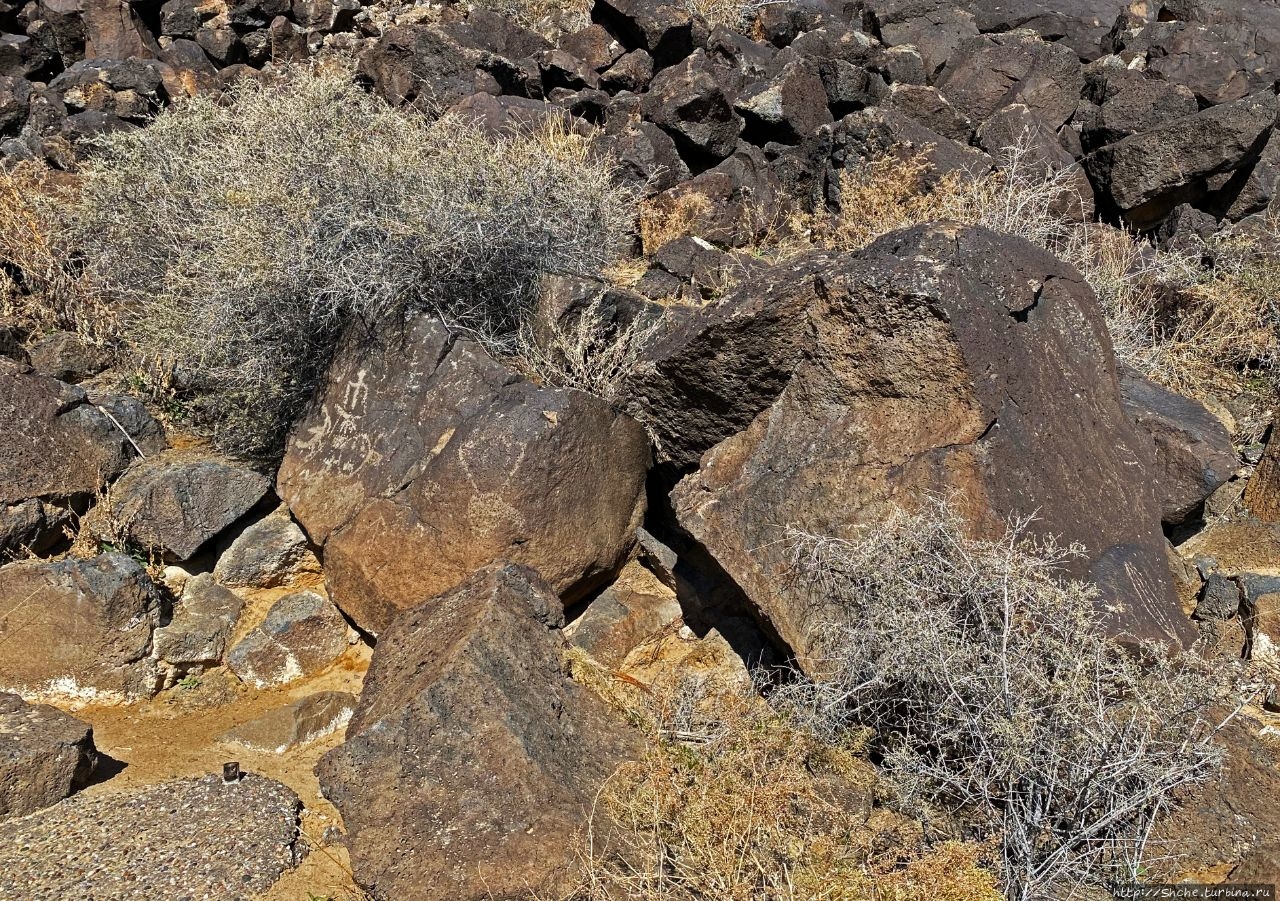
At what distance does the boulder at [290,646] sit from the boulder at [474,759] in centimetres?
108

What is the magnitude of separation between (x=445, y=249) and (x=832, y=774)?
3389 mm

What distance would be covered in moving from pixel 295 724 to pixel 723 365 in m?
2.38

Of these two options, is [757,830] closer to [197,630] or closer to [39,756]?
[39,756]

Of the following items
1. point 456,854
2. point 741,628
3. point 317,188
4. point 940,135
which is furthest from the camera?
point 940,135

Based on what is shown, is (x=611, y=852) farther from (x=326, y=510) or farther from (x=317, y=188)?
(x=317, y=188)

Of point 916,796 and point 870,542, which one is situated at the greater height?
point 870,542

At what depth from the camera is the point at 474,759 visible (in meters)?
3.51

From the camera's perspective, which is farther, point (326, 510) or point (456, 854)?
point (326, 510)

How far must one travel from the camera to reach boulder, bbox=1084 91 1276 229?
7.54 m

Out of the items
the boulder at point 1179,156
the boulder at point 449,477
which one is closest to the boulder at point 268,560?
the boulder at point 449,477

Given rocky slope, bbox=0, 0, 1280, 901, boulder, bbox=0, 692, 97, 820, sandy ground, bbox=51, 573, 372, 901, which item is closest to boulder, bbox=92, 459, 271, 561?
rocky slope, bbox=0, 0, 1280, 901

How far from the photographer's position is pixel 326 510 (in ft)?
16.8

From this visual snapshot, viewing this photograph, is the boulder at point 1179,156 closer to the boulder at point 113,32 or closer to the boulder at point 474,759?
the boulder at point 474,759

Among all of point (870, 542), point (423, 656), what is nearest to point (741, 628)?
point (870, 542)
